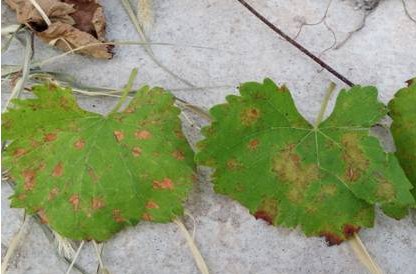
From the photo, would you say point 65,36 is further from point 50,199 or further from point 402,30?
point 402,30

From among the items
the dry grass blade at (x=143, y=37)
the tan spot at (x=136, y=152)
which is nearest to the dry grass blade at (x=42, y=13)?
the dry grass blade at (x=143, y=37)

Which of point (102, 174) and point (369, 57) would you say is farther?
point (369, 57)

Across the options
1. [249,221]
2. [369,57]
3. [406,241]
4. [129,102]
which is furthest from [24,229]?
[369,57]

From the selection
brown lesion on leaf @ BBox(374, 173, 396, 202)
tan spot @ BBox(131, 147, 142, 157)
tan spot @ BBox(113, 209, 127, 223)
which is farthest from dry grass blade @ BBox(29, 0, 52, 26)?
brown lesion on leaf @ BBox(374, 173, 396, 202)

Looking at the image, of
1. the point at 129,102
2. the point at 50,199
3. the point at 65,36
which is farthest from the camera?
the point at 65,36

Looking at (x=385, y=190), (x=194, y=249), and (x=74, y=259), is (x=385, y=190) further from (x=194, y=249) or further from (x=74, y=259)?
(x=74, y=259)

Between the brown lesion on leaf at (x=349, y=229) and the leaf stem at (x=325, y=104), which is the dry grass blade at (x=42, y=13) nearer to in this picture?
the leaf stem at (x=325, y=104)

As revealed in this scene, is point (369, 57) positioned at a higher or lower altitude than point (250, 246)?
higher
